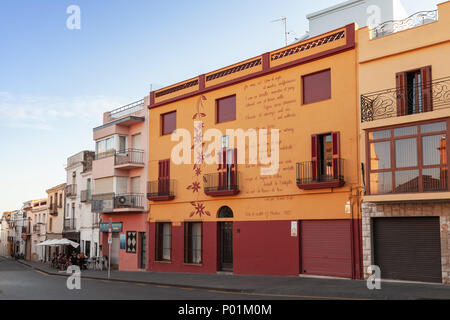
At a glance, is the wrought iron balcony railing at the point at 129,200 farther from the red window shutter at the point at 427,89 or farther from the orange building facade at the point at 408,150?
the red window shutter at the point at 427,89

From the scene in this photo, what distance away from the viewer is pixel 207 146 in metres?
25.5

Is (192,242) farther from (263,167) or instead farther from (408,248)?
(408,248)

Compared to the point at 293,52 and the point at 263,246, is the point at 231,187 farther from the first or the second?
the point at 293,52

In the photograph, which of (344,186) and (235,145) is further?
(235,145)

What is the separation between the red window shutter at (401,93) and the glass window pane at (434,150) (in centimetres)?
158

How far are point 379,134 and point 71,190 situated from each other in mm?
32130

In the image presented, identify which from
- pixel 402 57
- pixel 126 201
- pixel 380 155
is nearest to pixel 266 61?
pixel 402 57

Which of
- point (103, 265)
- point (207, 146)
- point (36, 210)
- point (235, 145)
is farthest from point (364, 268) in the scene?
point (36, 210)

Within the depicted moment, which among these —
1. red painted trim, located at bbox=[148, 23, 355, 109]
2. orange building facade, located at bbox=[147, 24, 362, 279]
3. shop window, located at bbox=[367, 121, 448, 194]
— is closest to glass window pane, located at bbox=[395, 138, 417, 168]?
shop window, located at bbox=[367, 121, 448, 194]

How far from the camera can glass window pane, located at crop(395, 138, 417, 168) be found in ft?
54.6

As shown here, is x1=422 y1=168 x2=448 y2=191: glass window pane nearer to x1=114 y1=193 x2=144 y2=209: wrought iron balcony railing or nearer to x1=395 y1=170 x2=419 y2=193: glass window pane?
x1=395 y1=170 x2=419 y2=193: glass window pane
